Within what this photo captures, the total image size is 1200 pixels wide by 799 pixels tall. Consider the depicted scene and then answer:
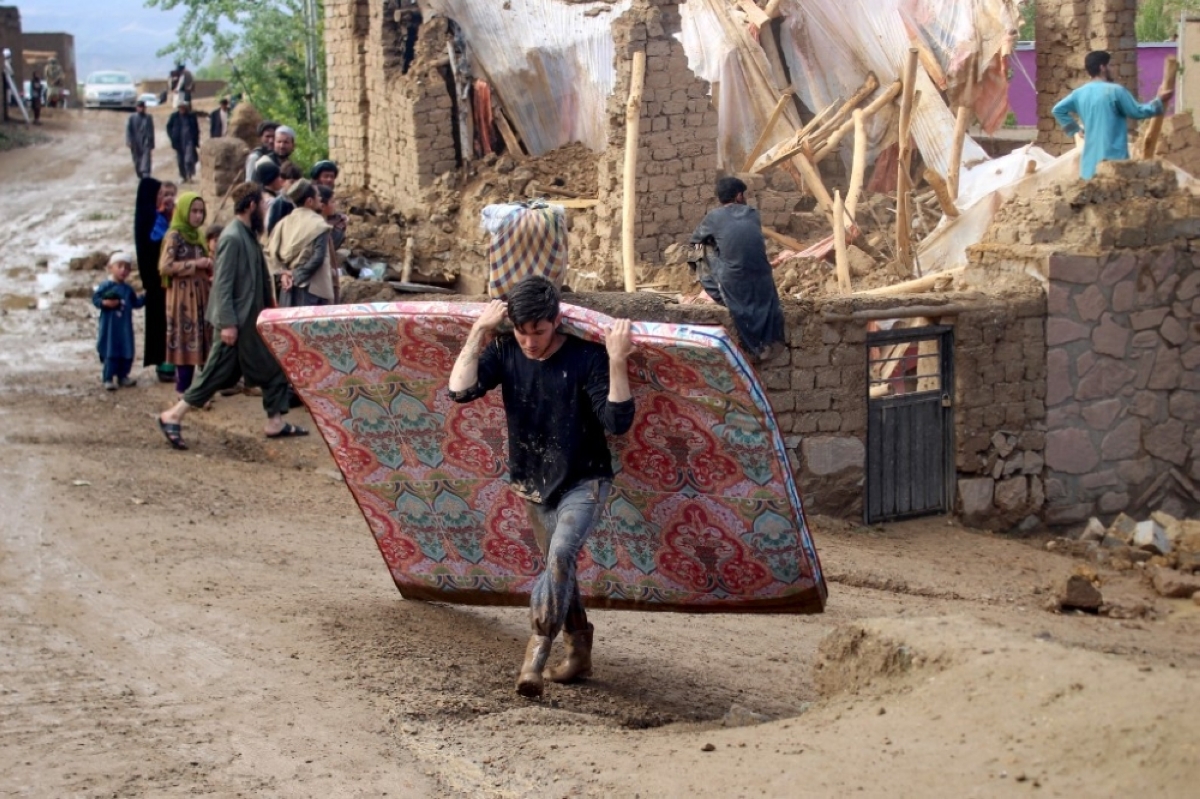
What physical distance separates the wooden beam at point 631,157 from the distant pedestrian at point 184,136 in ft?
41.7

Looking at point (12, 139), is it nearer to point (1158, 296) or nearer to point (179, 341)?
point (179, 341)

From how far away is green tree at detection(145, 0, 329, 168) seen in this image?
25.4 m

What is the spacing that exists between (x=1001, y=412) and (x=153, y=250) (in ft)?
20.7

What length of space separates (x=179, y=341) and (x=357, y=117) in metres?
8.22

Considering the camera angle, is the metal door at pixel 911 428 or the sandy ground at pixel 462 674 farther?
the metal door at pixel 911 428

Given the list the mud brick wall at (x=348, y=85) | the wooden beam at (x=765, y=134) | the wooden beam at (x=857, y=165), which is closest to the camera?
the wooden beam at (x=857, y=165)

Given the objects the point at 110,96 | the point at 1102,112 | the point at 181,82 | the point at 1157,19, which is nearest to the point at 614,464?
the point at 1102,112

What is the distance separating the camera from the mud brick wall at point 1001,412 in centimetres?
1028

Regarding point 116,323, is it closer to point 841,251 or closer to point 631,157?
point 631,157

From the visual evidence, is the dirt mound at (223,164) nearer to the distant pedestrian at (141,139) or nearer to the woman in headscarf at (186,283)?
the woman in headscarf at (186,283)

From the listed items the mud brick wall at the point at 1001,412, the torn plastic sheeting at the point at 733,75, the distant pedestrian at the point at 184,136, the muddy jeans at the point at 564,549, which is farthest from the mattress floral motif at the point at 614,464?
the distant pedestrian at the point at 184,136

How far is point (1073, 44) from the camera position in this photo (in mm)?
17359

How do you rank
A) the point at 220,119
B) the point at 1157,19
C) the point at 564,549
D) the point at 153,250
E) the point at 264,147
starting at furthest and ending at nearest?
the point at 1157,19 → the point at 220,119 → the point at 264,147 → the point at 153,250 → the point at 564,549

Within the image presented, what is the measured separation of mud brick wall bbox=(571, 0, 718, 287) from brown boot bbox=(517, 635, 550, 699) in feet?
29.3
